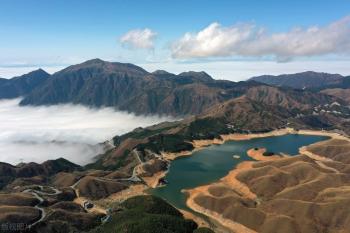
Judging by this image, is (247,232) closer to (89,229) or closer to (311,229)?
(311,229)

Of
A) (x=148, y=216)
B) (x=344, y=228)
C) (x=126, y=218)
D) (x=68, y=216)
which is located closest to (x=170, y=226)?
(x=148, y=216)

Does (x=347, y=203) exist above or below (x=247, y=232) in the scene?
above

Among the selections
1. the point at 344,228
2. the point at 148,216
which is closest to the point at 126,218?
the point at 148,216

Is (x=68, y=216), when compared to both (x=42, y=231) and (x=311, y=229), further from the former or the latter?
(x=311, y=229)

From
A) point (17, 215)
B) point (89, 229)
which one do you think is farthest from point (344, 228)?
point (17, 215)

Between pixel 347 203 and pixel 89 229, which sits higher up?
pixel 347 203

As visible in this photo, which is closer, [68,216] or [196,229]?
[196,229]

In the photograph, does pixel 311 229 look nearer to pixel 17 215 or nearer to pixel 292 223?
pixel 292 223

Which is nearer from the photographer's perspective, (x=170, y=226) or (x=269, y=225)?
(x=170, y=226)
